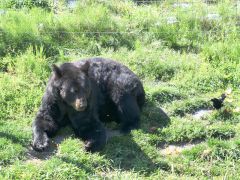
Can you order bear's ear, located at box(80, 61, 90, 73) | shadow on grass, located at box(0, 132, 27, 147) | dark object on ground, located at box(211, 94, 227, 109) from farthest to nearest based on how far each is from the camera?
dark object on ground, located at box(211, 94, 227, 109) < bear's ear, located at box(80, 61, 90, 73) < shadow on grass, located at box(0, 132, 27, 147)

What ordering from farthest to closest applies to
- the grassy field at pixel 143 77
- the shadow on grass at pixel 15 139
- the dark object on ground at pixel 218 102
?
the dark object on ground at pixel 218 102 < the shadow on grass at pixel 15 139 < the grassy field at pixel 143 77

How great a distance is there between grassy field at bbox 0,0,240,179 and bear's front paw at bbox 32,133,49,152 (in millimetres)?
114

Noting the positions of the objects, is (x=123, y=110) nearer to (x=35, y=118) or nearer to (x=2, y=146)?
(x=35, y=118)

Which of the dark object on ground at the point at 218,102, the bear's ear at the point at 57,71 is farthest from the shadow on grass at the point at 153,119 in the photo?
the bear's ear at the point at 57,71

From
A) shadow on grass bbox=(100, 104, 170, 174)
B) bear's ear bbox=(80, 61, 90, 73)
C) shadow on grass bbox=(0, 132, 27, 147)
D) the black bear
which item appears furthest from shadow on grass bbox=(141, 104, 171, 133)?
shadow on grass bbox=(0, 132, 27, 147)

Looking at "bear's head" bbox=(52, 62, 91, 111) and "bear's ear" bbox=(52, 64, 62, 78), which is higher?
"bear's ear" bbox=(52, 64, 62, 78)

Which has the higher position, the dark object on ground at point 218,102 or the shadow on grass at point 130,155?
the dark object on ground at point 218,102

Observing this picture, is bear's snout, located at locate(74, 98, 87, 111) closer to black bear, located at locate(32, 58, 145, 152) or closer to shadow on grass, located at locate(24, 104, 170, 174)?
black bear, located at locate(32, 58, 145, 152)

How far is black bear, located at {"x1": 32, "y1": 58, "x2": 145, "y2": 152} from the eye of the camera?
6.00 m

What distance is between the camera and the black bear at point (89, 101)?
600cm

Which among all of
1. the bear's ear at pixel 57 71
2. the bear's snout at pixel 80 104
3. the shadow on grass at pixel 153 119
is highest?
the bear's ear at pixel 57 71

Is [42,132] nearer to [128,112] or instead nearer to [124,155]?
[124,155]

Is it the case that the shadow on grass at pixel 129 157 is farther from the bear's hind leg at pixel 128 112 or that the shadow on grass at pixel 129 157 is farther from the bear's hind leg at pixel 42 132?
the bear's hind leg at pixel 42 132

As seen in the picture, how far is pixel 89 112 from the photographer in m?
6.25
